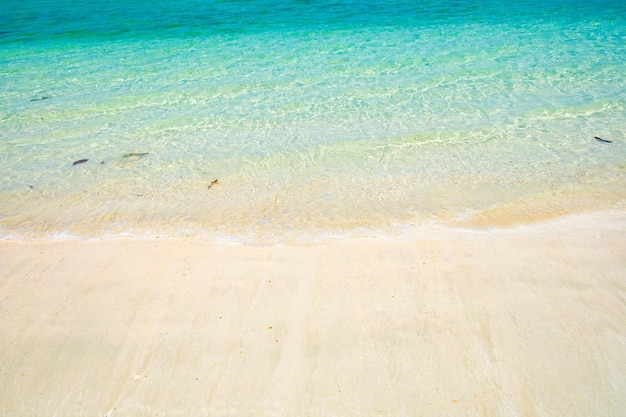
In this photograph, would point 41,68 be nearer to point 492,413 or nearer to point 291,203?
point 291,203

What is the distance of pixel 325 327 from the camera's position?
3.74 metres

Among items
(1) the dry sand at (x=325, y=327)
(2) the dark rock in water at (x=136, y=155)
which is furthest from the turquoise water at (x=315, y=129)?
(1) the dry sand at (x=325, y=327)

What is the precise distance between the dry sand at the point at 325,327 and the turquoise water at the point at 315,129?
24.8 inches

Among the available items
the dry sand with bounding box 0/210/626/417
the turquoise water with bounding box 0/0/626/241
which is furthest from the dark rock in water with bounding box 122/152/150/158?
the dry sand with bounding box 0/210/626/417

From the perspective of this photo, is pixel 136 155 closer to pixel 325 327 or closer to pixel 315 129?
pixel 315 129

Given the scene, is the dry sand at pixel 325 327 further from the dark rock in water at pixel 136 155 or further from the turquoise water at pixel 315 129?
the dark rock in water at pixel 136 155

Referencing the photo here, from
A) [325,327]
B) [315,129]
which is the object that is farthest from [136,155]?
[325,327]

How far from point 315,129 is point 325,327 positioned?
4.69 m

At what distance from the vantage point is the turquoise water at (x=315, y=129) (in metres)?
5.62

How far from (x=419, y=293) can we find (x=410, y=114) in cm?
488

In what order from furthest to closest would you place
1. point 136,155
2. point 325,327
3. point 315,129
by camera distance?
point 315,129 < point 136,155 < point 325,327

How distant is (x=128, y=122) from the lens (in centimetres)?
837

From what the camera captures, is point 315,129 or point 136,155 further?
point 315,129

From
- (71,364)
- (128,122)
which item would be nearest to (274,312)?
(71,364)
